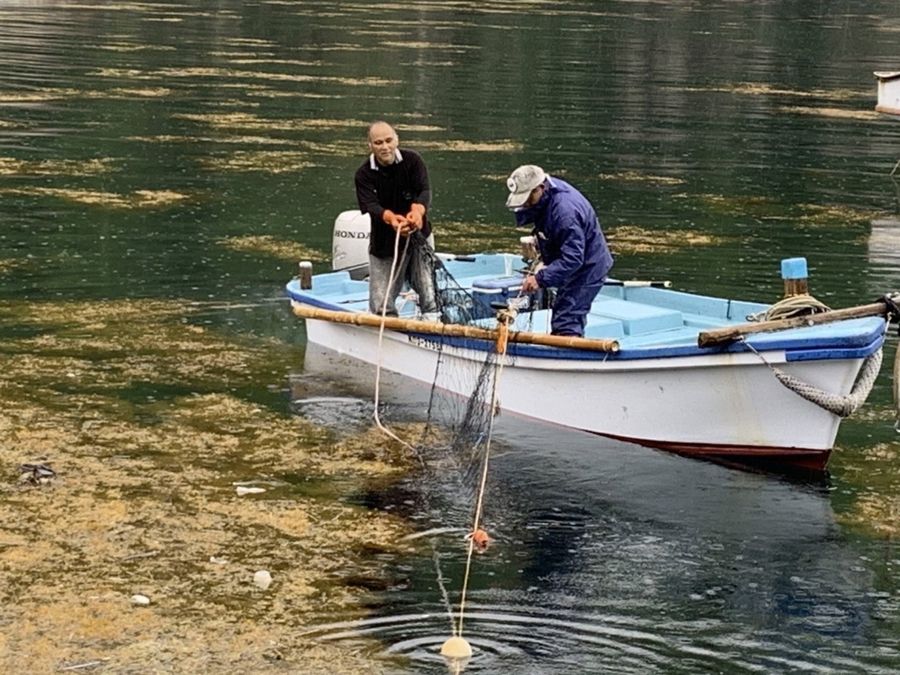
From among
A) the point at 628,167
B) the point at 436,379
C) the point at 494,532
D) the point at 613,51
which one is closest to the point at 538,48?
the point at 613,51

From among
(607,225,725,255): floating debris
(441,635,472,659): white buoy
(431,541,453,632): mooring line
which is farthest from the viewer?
(607,225,725,255): floating debris

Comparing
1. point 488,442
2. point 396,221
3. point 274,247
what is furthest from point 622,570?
point 274,247

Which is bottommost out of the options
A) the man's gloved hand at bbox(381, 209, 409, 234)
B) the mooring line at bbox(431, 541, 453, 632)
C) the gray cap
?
the mooring line at bbox(431, 541, 453, 632)

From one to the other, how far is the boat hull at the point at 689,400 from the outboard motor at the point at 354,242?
3.08 m

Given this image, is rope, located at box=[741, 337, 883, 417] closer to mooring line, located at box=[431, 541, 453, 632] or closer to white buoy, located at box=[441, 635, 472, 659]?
mooring line, located at box=[431, 541, 453, 632]

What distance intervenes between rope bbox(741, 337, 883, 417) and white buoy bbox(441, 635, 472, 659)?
11.8ft

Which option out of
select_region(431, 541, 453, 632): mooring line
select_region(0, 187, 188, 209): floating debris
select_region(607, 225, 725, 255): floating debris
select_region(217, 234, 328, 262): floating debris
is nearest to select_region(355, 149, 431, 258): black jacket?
select_region(431, 541, 453, 632): mooring line

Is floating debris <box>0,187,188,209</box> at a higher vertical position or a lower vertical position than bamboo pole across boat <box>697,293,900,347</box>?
lower

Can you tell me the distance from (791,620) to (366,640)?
7.86 feet

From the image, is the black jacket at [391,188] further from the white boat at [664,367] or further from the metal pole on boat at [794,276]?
the metal pole on boat at [794,276]

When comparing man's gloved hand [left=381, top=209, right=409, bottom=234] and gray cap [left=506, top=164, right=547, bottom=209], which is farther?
man's gloved hand [left=381, top=209, right=409, bottom=234]

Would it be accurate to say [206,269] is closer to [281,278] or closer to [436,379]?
[281,278]

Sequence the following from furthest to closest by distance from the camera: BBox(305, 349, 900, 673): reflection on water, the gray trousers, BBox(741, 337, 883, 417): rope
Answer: the gray trousers → BBox(741, 337, 883, 417): rope → BBox(305, 349, 900, 673): reflection on water

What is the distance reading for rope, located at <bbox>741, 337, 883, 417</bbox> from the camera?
12.0m
